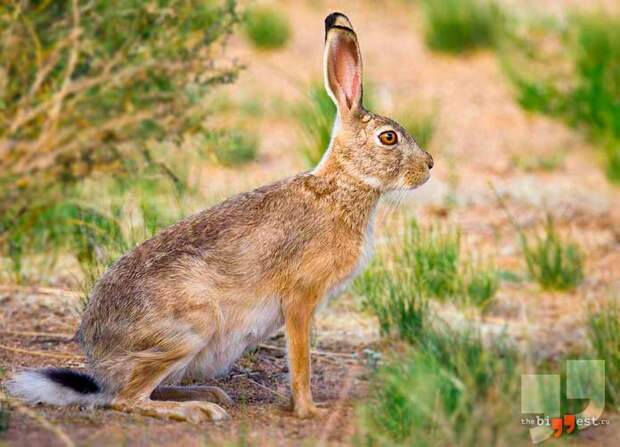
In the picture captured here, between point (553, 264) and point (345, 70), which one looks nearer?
point (345, 70)

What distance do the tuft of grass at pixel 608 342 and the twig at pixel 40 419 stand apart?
9.00ft

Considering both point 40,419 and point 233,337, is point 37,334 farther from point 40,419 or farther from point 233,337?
point 40,419

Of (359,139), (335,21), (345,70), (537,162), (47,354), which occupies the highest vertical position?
(335,21)

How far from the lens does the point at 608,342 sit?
5926 millimetres

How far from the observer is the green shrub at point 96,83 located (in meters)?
7.27

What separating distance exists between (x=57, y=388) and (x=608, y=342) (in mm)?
2856

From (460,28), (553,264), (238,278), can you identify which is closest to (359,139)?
(238,278)

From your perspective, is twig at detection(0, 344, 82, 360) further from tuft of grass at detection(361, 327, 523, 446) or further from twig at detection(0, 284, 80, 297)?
tuft of grass at detection(361, 327, 523, 446)

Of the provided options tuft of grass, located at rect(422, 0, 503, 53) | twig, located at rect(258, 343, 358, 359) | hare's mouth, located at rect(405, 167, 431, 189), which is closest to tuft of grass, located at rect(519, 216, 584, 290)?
twig, located at rect(258, 343, 358, 359)

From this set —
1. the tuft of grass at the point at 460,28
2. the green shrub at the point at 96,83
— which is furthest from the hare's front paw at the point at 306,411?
the tuft of grass at the point at 460,28

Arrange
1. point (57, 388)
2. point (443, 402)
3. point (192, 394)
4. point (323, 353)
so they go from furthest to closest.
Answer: point (323, 353) < point (192, 394) < point (57, 388) < point (443, 402)

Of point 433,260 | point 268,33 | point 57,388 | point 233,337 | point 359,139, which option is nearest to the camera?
point 57,388

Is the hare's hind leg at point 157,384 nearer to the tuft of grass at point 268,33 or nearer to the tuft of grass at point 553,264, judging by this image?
the tuft of grass at point 553,264

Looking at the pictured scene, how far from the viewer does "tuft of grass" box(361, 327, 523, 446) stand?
383cm
